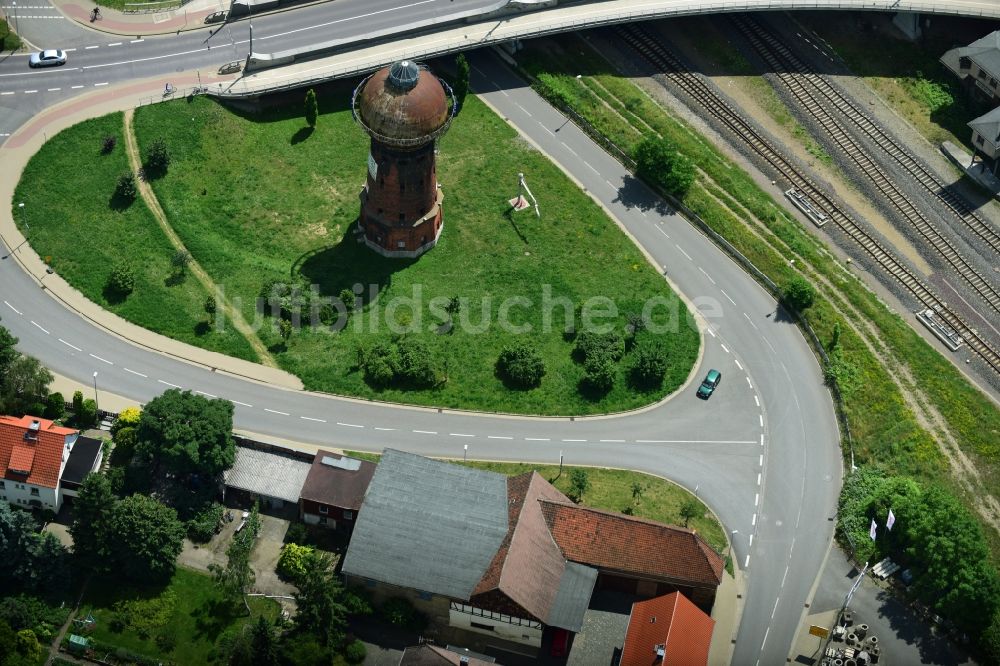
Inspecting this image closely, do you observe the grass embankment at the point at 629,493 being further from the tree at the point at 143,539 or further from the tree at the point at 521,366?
the tree at the point at 143,539

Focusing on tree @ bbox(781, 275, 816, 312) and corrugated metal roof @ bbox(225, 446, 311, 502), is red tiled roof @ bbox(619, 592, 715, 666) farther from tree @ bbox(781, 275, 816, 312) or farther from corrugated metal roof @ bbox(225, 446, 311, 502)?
tree @ bbox(781, 275, 816, 312)

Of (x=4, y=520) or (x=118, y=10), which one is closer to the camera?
(x=4, y=520)

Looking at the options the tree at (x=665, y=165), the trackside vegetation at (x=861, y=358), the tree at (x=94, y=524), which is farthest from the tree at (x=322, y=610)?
the tree at (x=665, y=165)

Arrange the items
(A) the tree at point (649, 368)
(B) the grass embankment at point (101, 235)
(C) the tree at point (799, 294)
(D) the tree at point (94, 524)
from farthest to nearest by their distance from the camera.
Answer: (C) the tree at point (799, 294), (B) the grass embankment at point (101, 235), (A) the tree at point (649, 368), (D) the tree at point (94, 524)

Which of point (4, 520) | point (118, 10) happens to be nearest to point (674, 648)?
point (4, 520)

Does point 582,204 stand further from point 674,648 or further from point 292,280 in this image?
point 674,648

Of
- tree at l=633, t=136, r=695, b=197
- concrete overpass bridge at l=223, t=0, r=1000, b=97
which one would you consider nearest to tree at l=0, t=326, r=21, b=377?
concrete overpass bridge at l=223, t=0, r=1000, b=97
